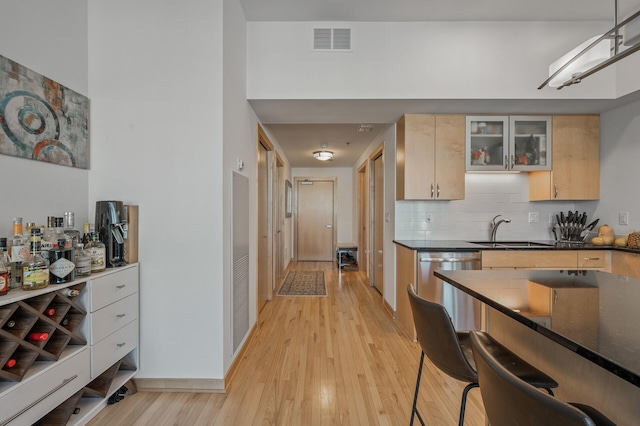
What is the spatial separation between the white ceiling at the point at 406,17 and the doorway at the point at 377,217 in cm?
121

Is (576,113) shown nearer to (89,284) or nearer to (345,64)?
(345,64)

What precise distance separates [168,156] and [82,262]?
831 millimetres

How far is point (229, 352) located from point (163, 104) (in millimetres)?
1820

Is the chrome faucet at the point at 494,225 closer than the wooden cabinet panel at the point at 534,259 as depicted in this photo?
No

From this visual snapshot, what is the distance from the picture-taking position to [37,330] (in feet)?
4.64

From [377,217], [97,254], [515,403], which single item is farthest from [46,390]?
[377,217]

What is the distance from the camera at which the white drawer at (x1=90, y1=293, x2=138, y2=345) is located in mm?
1653

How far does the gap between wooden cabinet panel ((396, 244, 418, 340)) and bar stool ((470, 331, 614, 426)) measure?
2100 millimetres

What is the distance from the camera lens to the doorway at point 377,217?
14.1 ft

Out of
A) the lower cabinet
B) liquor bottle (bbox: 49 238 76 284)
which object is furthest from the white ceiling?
the lower cabinet

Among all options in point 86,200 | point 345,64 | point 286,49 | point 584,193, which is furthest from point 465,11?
point 86,200

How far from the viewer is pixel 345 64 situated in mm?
2686

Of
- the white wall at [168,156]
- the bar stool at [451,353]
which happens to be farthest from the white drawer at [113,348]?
the bar stool at [451,353]

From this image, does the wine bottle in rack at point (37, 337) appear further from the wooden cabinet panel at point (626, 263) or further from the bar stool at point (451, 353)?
the wooden cabinet panel at point (626, 263)
